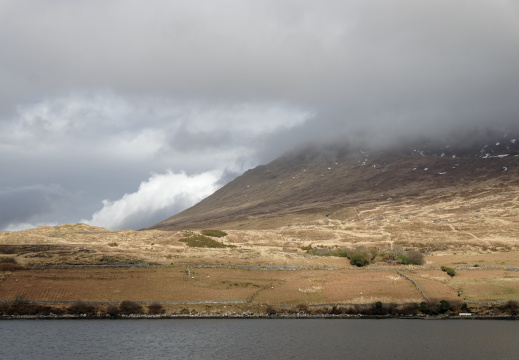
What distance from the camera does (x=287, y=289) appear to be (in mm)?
88625

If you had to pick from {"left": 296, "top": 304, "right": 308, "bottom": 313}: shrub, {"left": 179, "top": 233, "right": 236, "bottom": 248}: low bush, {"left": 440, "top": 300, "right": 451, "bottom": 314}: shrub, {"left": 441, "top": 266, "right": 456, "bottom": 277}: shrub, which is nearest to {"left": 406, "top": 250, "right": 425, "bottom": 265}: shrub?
{"left": 441, "top": 266, "right": 456, "bottom": 277}: shrub

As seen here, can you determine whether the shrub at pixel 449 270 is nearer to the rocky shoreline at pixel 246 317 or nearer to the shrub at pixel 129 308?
the rocky shoreline at pixel 246 317

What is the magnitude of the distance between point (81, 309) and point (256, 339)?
110 ft

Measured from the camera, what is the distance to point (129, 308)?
78500 mm

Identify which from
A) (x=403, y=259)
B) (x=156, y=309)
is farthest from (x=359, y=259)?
(x=156, y=309)

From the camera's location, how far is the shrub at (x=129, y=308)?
3086 inches

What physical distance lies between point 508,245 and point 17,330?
12039cm

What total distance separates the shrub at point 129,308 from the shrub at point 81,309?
14.3 feet

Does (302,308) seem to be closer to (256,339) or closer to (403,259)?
(256,339)

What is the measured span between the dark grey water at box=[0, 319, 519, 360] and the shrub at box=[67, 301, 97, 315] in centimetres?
547

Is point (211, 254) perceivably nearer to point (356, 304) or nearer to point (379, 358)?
point (356, 304)

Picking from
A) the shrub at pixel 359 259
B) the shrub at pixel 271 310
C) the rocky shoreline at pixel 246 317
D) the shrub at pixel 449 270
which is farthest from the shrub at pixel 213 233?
the shrub at pixel 449 270

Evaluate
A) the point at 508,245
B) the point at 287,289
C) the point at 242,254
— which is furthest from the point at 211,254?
the point at 508,245

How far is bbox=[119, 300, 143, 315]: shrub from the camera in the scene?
78.4 meters
